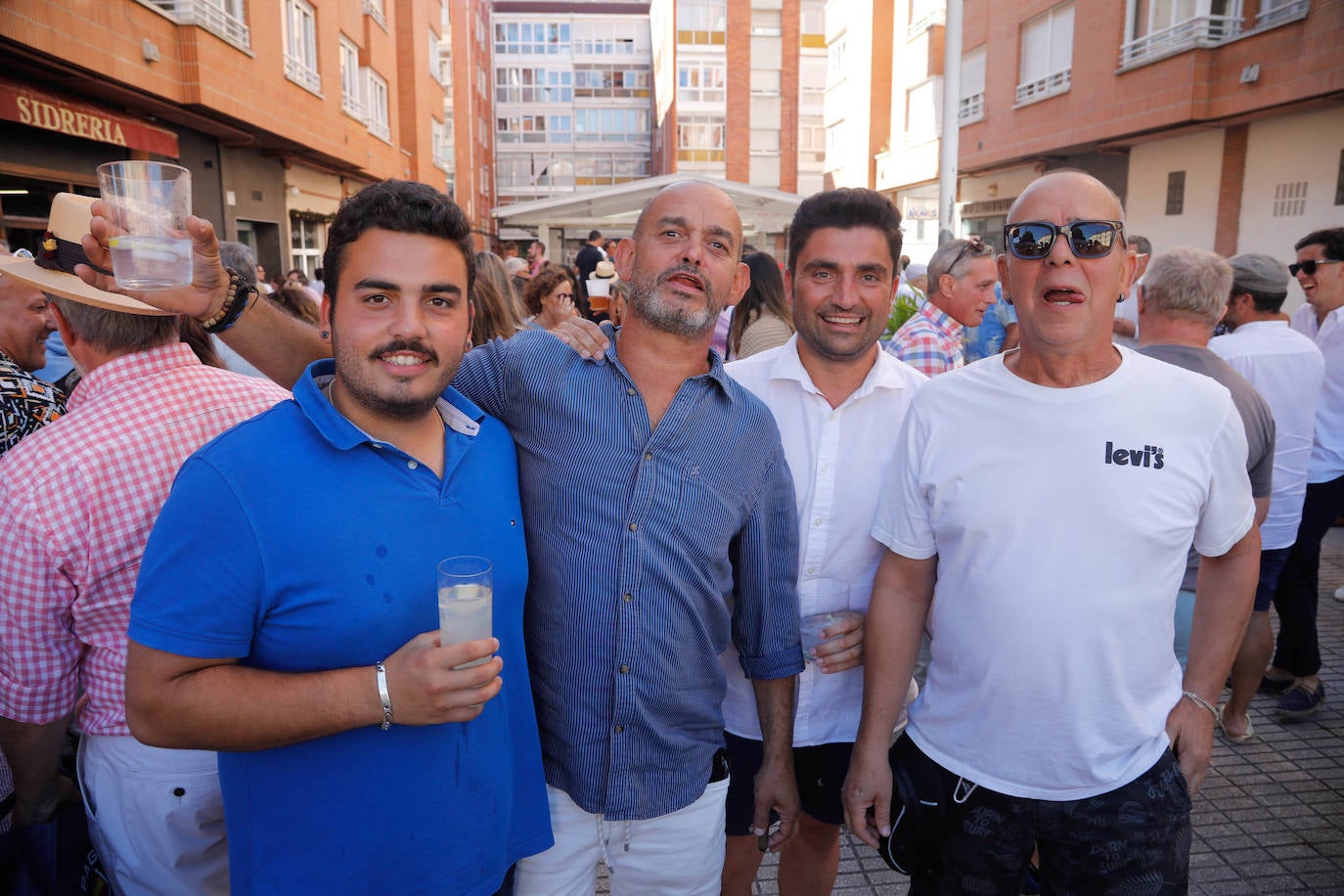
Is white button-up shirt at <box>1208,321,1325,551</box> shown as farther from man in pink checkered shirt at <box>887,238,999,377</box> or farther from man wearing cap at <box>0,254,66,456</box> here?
man wearing cap at <box>0,254,66,456</box>

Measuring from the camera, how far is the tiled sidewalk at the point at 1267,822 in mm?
3236

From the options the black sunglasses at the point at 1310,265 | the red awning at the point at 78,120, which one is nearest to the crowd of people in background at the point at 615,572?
the black sunglasses at the point at 1310,265

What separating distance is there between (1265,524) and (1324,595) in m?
2.82

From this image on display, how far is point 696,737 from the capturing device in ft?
7.29

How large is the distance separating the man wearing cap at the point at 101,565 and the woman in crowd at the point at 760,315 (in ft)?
12.6

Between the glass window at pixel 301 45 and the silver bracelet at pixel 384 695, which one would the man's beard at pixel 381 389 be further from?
the glass window at pixel 301 45

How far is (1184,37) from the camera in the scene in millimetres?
13609

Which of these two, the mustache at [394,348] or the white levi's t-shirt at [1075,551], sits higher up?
the mustache at [394,348]

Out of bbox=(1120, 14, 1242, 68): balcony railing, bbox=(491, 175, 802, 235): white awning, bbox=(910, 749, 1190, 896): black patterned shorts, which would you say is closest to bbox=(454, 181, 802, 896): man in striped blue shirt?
bbox=(910, 749, 1190, 896): black patterned shorts

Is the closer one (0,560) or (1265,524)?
(0,560)

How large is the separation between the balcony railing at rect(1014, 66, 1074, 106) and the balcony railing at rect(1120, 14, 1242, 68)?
5.82 feet

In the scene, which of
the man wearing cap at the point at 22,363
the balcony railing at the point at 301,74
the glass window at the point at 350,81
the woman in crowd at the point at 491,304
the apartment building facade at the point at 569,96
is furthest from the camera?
the apartment building facade at the point at 569,96

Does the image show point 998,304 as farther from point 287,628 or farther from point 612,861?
point 287,628

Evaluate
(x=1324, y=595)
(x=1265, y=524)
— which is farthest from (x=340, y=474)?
(x=1324, y=595)
